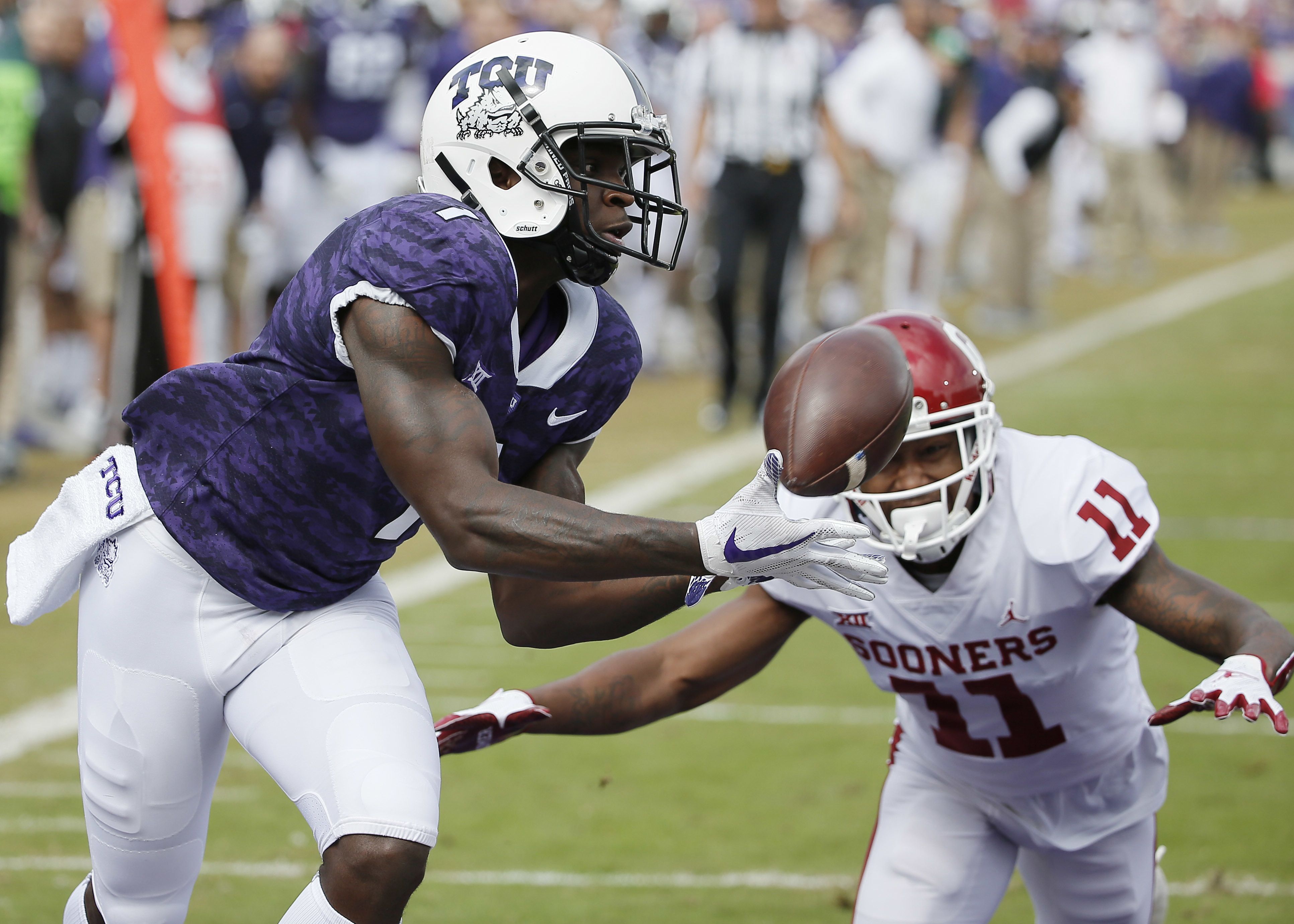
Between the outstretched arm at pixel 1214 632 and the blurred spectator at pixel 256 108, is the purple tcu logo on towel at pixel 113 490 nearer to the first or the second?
the outstretched arm at pixel 1214 632

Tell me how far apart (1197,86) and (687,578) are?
18429 millimetres

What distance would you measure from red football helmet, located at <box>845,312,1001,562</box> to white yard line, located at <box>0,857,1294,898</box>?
1.18 m

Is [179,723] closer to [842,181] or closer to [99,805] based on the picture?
→ [99,805]

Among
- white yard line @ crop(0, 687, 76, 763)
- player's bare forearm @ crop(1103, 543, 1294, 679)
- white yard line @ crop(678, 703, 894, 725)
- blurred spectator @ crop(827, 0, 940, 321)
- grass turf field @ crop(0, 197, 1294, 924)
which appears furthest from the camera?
blurred spectator @ crop(827, 0, 940, 321)

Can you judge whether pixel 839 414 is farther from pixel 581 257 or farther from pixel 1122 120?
pixel 1122 120

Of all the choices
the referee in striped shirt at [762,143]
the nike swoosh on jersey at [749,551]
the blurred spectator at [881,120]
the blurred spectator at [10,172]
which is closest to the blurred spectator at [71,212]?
the blurred spectator at [10,172]

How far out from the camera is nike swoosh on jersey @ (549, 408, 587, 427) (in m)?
2.95

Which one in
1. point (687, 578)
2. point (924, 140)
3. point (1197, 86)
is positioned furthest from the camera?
point (1197, 86)

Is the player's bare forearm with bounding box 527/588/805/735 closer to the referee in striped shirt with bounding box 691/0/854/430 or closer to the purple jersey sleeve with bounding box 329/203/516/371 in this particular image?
the purple jersey sleeve with bounding box 329/203/516/371

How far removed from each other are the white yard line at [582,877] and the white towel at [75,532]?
4.14 feet

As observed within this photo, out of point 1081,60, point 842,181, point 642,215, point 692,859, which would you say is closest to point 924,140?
point 842,181

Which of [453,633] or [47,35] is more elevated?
[47,35]

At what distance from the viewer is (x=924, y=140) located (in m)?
11.9

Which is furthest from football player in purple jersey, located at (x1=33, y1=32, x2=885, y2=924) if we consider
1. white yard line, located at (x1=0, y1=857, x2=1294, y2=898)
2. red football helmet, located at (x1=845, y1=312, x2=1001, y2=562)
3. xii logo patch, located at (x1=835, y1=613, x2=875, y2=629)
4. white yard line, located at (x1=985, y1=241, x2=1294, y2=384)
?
white yard line, located at (x1=985, y1=241, x2=1294, y2=384)
